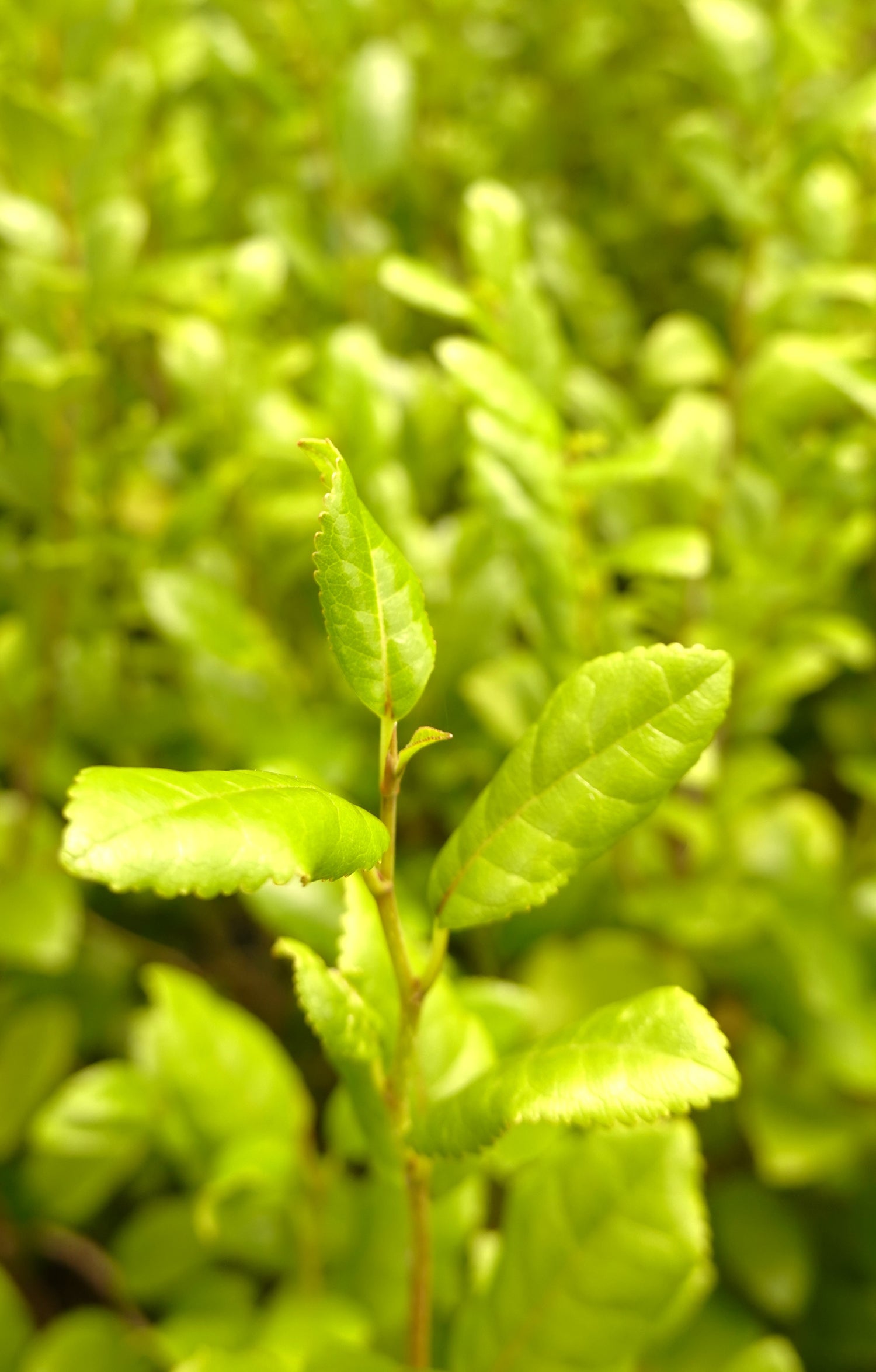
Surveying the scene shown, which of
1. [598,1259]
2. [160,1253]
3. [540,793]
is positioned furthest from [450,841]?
[160,1253]

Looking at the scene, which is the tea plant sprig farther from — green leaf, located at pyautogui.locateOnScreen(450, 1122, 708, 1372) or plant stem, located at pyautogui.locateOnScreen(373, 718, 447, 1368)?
green leaf, located at pyautogui.locateOnScreen(450, 1122, 708, 1372)

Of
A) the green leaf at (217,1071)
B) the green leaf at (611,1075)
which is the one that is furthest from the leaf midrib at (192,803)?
the green leaf at (217,1071)

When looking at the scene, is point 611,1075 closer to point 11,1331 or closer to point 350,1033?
point 350,1033

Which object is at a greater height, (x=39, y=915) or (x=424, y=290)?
(x=424, y=290)

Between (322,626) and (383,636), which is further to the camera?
(322,626)

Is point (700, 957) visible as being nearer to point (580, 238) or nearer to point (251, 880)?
point (251, 880)

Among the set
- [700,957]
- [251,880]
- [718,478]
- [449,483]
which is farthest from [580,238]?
[251,880]

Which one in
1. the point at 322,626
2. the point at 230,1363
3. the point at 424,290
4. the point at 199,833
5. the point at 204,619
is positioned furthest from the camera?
the point at 322,626
